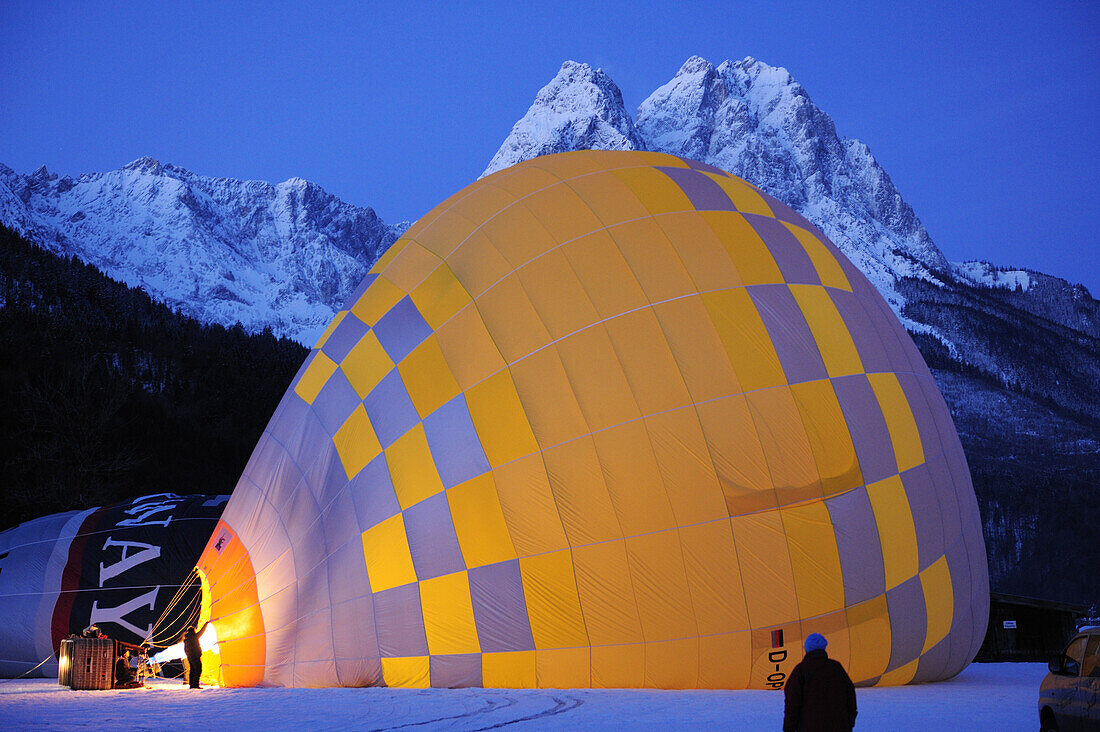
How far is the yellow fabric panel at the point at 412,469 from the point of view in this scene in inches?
286

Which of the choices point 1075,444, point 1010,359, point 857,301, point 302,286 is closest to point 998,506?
point 1075,444

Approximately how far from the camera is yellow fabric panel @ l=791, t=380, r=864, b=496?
7.35 m

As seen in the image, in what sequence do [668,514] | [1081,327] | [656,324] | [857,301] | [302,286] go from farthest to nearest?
[302,286] < [1081,327] < [857,301] < [656,324] < [668,514]

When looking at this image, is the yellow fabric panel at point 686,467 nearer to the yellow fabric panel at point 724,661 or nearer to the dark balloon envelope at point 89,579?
the yellow fabric panel at point 724,661

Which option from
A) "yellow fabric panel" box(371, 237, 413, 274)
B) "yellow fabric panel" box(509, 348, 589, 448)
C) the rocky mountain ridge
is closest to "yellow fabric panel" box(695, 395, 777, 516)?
"yellow fabric panel" box(509, 348, 589, 448)

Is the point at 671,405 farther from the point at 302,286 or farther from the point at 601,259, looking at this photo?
the point at 302,286

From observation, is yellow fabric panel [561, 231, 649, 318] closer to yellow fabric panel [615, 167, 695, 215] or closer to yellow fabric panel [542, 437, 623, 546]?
yellow fabric panel [615, 167, 695, 215]

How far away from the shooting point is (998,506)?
66.4 meters

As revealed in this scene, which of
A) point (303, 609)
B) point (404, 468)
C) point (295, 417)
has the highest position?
point (295, 417)

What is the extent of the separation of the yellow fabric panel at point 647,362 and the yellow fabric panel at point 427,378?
1.43 metres

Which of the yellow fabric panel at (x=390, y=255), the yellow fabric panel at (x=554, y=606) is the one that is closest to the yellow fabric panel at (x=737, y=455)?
the yellow fabric panel at (x=554, y=606)

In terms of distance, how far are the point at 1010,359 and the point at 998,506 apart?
35.4 meters

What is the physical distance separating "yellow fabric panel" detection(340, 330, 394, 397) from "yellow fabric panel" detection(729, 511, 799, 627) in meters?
3.27

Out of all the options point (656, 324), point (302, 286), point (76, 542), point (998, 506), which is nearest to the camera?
point (656, 324)
